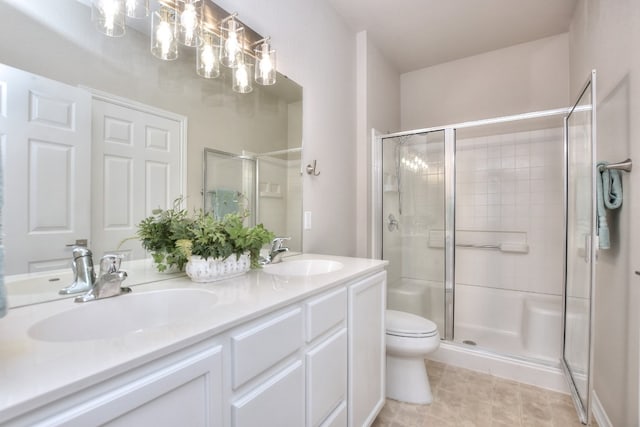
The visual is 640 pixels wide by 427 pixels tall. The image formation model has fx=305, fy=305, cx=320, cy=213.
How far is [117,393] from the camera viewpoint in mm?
528

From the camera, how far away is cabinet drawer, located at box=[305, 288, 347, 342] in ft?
3.43

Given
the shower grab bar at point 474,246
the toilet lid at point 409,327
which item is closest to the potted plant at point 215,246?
the toilet lid at point 409,327

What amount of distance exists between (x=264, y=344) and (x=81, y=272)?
606mm

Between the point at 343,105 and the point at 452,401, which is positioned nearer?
the point at 452,401

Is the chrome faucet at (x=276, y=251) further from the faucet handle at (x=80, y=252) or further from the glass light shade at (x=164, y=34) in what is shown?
the glass light shade at (x=164, y=34)

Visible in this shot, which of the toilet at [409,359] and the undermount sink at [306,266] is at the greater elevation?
the undermount sink at [306,266]

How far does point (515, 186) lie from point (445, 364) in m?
1.65

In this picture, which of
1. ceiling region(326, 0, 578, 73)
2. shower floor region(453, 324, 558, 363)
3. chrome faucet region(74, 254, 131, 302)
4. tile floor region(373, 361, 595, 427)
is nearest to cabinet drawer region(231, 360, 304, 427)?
chrome faucet region(74, 254, 131, 302)

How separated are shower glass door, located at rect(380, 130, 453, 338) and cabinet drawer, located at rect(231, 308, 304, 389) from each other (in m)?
1.75

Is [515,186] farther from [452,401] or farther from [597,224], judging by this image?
[452,401]

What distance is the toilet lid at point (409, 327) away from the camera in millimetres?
1804

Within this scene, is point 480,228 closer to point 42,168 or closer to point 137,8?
point 137,8

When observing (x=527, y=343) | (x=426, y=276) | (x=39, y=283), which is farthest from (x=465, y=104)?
(x=39, y=283)

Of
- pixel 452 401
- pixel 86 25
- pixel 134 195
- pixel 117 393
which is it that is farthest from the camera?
pixel 452 401
